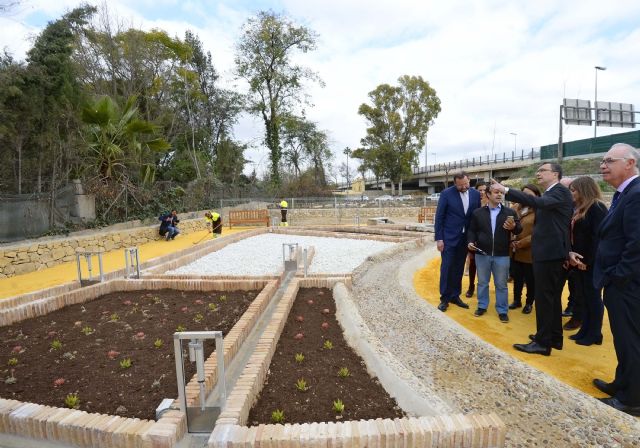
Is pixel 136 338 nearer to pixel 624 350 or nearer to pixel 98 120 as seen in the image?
pixel 624 350

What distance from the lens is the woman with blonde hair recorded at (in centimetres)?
349

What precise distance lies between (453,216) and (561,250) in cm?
151

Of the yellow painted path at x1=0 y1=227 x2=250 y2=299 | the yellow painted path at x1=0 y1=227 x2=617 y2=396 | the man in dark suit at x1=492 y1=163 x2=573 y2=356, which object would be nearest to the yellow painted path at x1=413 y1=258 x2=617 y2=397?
the yellow painted path at x1=0 y1=227 x2=617 y2=396

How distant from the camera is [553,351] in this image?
3.39 m

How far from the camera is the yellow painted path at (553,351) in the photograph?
2.93m

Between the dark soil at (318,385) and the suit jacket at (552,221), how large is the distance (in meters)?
1.99

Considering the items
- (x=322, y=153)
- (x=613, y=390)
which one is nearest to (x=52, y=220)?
(x=613, y=390)

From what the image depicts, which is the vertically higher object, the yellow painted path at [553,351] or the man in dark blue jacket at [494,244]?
the man in dark blue jacket at [494,244]

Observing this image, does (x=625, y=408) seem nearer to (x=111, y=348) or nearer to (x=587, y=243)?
(x=587, y=243)

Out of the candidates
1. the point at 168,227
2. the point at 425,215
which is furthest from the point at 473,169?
the point at 168,227

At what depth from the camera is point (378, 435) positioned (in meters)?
1.91

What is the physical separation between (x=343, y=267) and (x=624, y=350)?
4.93 meters

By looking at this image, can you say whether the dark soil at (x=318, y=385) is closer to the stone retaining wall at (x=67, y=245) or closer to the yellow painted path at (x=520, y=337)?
the yellow painted path at (x=520, y=337)

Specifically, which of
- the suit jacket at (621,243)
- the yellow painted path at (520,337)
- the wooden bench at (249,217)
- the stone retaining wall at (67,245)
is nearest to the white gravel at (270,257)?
the yellow painted path at (520,337)
